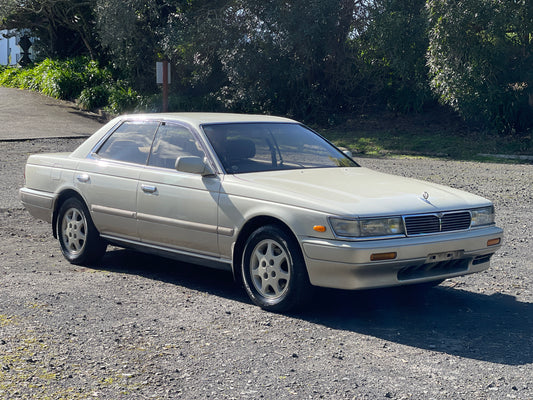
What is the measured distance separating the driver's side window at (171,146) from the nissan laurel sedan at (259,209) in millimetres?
12

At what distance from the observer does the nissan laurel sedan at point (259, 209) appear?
5.45 metres

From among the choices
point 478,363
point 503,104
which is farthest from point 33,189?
point 503,104

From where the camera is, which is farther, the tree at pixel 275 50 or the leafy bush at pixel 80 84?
the leafy bush at pixel 80 84

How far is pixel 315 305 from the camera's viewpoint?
20.1 feet

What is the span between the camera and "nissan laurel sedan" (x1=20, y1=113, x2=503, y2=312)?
5.45 meters

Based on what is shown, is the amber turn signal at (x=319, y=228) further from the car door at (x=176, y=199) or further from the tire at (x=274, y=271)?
the car door at (x=176, y=199)

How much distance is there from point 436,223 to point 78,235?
3.53 m

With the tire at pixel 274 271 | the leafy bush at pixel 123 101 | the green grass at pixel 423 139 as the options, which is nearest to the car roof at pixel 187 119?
the tire at pixel 274 271

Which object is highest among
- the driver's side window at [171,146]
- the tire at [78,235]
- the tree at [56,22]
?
the tree at [56,22]

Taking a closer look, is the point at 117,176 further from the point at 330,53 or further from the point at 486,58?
the point at 330,53

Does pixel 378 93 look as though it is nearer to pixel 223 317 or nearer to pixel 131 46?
pixel 131 46

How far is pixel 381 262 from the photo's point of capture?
17.6 feet

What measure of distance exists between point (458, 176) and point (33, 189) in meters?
9.22

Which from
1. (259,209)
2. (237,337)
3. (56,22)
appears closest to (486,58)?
(259,209)
